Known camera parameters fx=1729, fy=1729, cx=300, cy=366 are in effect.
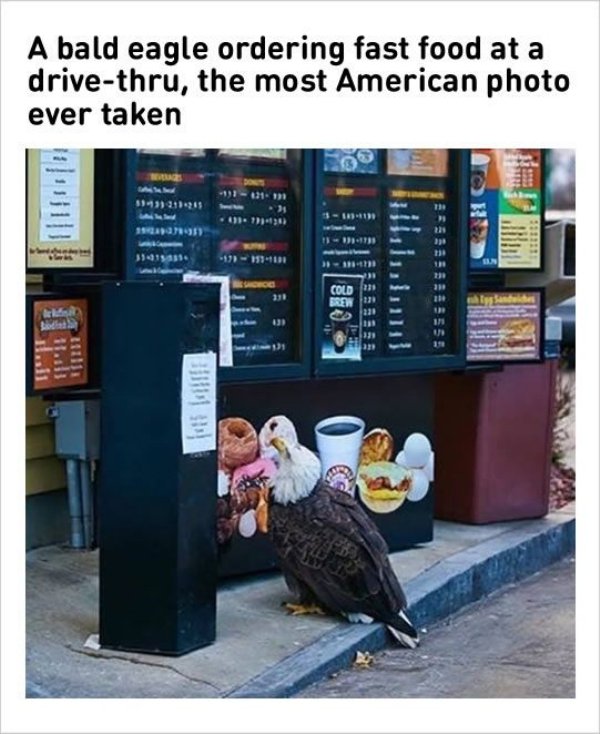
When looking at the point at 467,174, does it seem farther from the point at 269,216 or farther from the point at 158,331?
the point at 158,331

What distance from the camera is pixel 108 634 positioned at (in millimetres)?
6551

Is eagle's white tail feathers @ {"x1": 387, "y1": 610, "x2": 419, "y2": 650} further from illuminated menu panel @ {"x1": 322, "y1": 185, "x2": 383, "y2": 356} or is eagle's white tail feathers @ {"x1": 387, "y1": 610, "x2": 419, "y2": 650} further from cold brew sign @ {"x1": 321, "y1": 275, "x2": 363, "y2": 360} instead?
illuminated menu panel @ {"x1": 322, "y1": 185, "x2": 383, "y2": 356}

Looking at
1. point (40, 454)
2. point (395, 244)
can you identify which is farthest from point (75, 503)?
point (395, 244)

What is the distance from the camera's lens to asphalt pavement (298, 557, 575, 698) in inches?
263

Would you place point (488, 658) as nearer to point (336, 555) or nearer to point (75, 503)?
point (336, 555)

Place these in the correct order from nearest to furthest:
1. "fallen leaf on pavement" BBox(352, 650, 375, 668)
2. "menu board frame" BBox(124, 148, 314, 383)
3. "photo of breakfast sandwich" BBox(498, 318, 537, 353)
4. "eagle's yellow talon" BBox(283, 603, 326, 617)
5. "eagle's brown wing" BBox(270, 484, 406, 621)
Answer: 1. "fallen leaf on pavement" BBox(352, 650, 375, 668)
2. "eagle's brown wing" BBox(270, 484, 406, 621)
3. "eagle's yellow talon" BBox(283, 603, 326, 617)
4. "menu board frame" BBox(124, 148, 314, 383)
5. "photo of breakfast sandwich" BBox(498, 318, 537, 353)

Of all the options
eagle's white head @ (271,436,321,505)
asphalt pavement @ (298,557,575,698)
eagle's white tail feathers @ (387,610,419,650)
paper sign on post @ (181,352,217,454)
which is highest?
paper sign on post @ (181,352,217,454)

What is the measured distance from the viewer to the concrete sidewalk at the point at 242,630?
6.24 m

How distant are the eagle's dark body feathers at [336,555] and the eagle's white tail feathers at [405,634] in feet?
0.18

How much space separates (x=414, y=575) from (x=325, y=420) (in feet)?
2.71

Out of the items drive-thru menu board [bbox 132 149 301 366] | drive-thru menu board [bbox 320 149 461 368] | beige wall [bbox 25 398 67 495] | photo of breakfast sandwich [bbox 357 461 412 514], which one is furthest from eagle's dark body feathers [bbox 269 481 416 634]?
beige wall [bbox 25 398 67 495]

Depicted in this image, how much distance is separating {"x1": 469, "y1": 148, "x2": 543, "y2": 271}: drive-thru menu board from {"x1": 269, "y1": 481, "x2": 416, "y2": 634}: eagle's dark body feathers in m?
2.20

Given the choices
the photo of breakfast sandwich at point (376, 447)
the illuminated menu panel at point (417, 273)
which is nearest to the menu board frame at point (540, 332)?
the illuminated menu panel at point (417, 273)

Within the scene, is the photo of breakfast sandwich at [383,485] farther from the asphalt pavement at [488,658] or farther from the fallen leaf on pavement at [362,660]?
the fallen leaf on pavement at [362,660]
